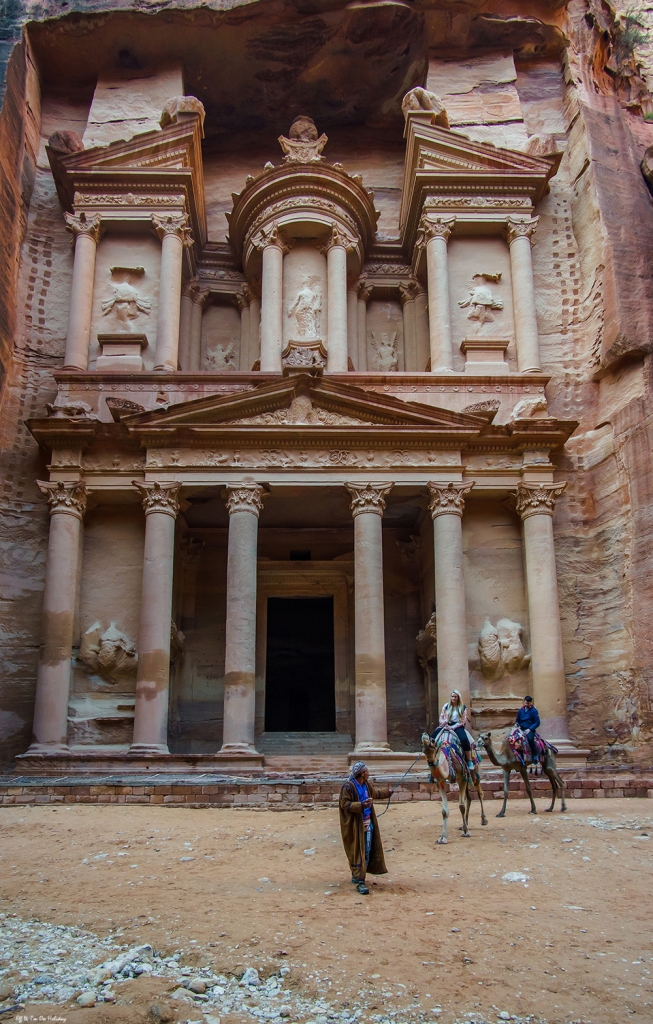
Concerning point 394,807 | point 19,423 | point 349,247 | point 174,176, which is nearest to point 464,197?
point 349,247

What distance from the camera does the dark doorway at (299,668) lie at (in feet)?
82.3

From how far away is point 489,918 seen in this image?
310 inches

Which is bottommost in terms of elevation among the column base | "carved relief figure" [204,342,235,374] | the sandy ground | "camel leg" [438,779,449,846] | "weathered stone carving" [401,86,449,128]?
the sandy ground

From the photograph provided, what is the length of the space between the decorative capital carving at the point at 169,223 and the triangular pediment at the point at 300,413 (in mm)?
5873

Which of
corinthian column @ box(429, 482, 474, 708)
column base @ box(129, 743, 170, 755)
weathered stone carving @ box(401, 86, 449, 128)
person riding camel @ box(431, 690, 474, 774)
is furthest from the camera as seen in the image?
weathered stone carving @ box(401, 86, 449, 128)

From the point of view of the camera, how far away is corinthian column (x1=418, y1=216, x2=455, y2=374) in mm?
21719

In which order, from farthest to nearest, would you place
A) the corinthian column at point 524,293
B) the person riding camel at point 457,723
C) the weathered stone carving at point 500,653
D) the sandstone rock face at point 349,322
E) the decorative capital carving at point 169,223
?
the decorative capital carving at point 169,223 → the corinthian column at point 524,293 → the sandstone rock face at point 349,322 → the weathered stone carving at point 500,653 → the person riding camel at point 457,723

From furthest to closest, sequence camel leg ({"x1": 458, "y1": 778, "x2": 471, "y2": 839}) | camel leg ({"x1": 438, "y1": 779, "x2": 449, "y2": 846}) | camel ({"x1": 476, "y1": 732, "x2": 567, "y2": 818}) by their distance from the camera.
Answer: camel ({"x1": 476, "y1": 732, "x2": 567, "y2": 818})
camel leg ({"x1": 458, "y1": 778, "x2": 471, "y2": 839})
camel leg ({"x1": 438, "y1": 779, "x2": 449, "y2": 846})

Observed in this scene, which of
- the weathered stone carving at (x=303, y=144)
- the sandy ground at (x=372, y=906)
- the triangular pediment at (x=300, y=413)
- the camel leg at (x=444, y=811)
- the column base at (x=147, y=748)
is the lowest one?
the sandy ground at (x=372, y=906)

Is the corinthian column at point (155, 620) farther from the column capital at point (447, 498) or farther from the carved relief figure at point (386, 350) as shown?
the carved relief figure at point (386, 350)

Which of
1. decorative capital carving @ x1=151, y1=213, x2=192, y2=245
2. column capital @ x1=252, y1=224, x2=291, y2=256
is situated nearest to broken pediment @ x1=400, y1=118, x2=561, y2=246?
column capital @ x1=252, y1=224, x2=291, y2=256

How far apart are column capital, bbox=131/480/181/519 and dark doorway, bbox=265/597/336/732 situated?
5977mm

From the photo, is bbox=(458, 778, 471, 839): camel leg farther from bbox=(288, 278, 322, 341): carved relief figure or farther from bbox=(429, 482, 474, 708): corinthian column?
bbox=(288, 278, 322, 341): carved relief figure

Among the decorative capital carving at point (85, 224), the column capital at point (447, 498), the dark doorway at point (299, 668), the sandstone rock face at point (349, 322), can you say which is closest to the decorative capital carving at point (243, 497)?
the sandstone rock face at point (349, 322)
